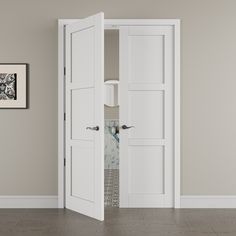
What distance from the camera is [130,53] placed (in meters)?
5.63

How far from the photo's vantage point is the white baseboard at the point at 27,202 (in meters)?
5.58

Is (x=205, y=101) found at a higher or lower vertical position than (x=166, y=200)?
higher

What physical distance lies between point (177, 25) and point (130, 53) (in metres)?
0.68

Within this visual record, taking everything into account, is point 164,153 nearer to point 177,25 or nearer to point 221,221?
point 221,221

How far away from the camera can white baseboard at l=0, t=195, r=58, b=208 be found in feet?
18.3

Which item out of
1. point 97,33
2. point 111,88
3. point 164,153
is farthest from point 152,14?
point 111,88

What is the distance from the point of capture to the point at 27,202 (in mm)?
5590

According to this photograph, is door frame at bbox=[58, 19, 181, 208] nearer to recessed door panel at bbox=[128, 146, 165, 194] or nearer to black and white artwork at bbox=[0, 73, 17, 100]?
recessed door panel at bbox=[128, 146, 165, 194]

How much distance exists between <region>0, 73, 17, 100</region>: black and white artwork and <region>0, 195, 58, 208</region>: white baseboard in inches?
49.7

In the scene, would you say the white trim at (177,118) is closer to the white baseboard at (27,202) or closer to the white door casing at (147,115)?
the white door casing at (147,115)

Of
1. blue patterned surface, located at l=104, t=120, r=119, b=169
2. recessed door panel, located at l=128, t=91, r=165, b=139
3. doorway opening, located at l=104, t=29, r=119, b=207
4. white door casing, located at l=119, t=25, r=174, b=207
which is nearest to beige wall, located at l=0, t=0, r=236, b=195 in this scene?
white door casing, located at l=119, t=25, r=174, b=207

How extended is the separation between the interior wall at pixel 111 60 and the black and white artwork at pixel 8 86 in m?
4.07

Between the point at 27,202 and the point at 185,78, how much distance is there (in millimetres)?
2518

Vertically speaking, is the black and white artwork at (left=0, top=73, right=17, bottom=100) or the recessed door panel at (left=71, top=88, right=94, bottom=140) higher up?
the black and white artwork at (left=0, top=73, right=17, bottom=100)
